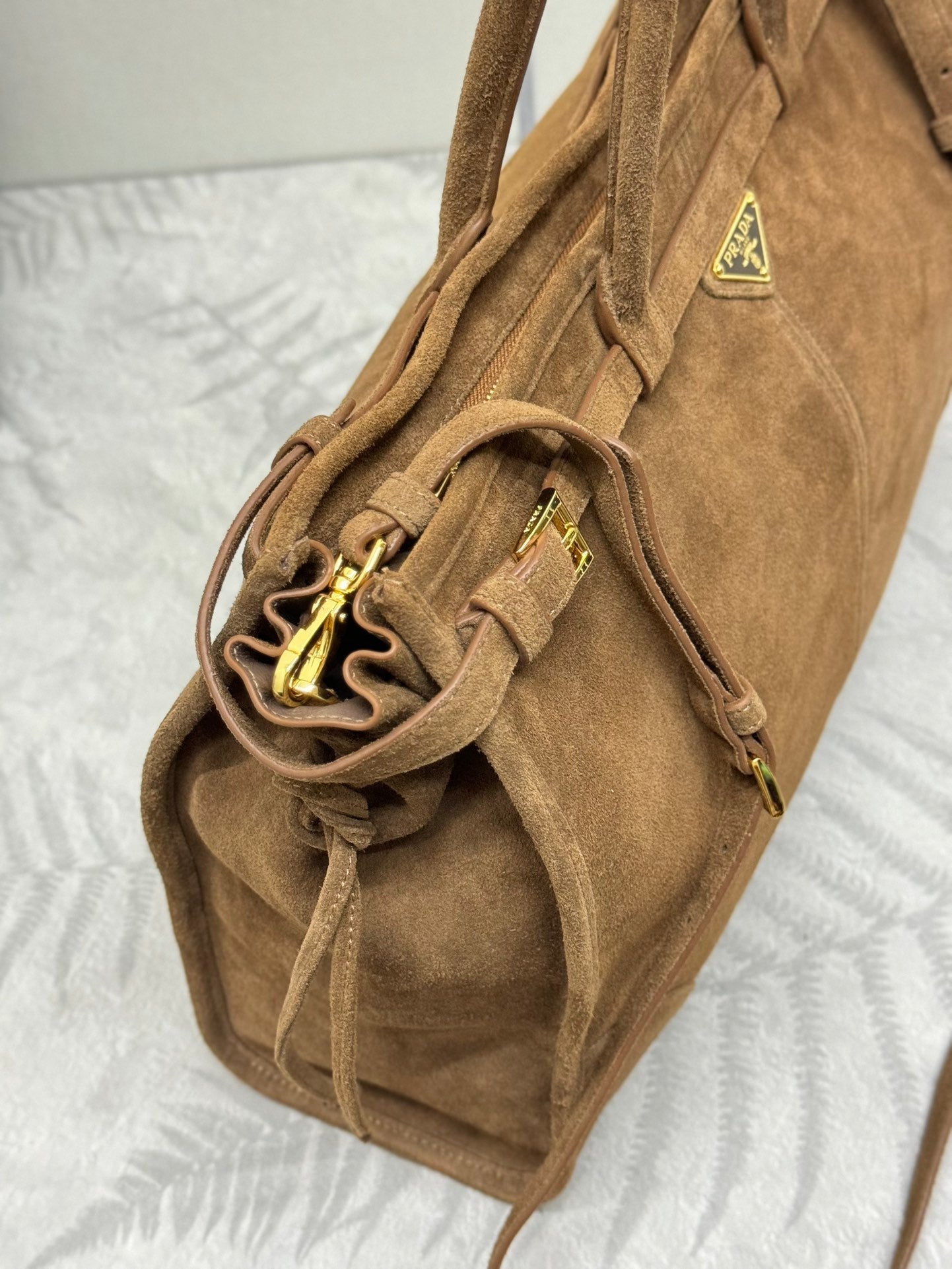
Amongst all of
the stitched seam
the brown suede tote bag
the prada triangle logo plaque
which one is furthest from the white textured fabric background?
the prada triangle logo plaque

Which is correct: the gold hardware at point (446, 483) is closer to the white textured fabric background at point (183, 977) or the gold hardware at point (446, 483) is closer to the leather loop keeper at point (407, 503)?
the leather loop keeper at point (407, 503)

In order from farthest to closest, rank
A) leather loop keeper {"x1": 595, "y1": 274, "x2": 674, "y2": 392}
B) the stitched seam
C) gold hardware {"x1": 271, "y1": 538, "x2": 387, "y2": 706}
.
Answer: the stitched seam < leather loop keeper {"x1": 595, "y1": 274, "x2": 674, "y2": 392} < gold hardware {"x1": 271, "y1": 538, "x2": 387, "y2": 706}

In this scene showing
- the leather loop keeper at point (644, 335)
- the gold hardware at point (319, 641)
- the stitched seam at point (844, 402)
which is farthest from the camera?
the stitched seam at point (844, 402)

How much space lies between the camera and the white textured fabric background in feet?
2.45

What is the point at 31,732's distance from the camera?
3.17 ft

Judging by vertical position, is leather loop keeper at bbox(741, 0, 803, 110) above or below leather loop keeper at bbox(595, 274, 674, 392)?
above

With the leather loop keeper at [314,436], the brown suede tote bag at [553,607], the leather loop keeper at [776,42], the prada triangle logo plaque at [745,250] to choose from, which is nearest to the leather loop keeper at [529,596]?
the brown suede tote bag at [553,607]

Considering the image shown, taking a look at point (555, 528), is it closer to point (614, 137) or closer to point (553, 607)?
point (553, 607)

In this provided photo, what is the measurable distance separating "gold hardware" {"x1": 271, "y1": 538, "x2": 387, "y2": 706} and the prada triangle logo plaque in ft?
1.00

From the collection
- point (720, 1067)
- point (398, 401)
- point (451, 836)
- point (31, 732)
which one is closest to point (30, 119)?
point (31, 732)

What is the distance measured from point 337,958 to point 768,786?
0.25 metres

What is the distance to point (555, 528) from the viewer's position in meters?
0.58

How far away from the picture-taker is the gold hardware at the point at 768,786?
642mm

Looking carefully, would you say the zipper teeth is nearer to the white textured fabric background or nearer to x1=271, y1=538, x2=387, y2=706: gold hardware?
x1=271, y1=538, x2=387, y2=706: gold hardware
